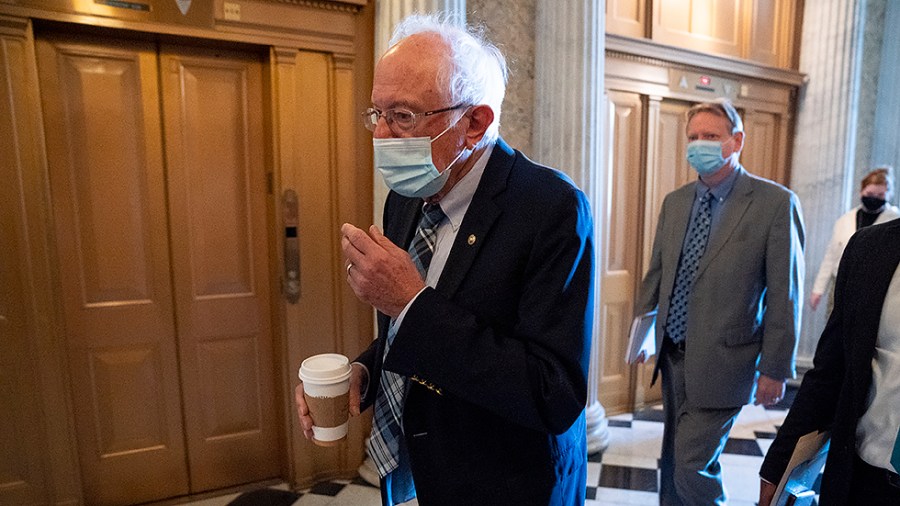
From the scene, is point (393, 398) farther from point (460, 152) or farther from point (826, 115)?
point (826, 115)

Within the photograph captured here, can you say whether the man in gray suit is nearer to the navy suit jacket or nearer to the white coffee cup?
the navy suit jacket

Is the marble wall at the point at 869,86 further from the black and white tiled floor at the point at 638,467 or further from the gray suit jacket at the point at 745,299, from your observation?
the gray suit jacket at the point at 745,299

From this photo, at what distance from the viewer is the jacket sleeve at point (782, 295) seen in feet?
6.49

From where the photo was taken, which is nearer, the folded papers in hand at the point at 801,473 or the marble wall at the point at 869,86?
the folded papers in hand at the point at 801,473

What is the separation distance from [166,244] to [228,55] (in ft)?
3.09

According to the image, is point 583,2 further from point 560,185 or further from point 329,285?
point 560,185

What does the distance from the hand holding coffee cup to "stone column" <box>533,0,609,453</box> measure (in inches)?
81.3

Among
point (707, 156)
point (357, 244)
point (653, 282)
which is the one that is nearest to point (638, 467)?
point (653, 282)

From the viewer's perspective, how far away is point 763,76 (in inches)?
164

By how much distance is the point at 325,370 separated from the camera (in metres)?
1.13

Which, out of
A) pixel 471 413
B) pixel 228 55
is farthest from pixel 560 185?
pixel 228 55

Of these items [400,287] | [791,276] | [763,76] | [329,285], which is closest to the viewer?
[400,287]

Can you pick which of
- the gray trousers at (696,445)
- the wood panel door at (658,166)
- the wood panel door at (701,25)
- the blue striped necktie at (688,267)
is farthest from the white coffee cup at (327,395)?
the wood panel door at (701,25)

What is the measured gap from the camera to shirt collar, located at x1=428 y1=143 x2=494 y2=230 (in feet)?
3.72
